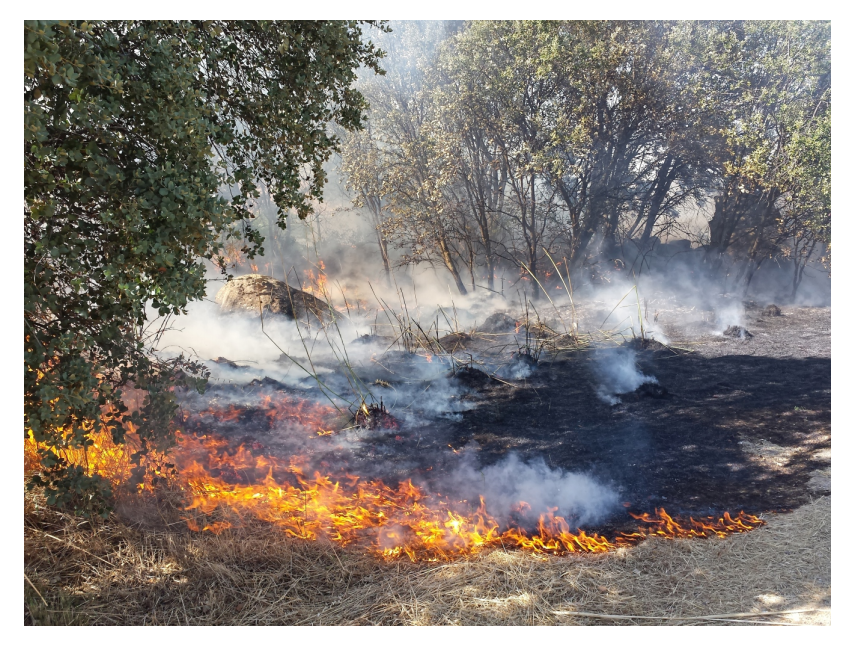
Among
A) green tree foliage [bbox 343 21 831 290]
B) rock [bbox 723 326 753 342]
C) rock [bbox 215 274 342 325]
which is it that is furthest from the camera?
rock [bbox 215 274 342 325]

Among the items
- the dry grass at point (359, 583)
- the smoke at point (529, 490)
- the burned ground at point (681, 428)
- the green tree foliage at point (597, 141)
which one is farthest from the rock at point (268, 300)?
the dry grass at point (359, 583)

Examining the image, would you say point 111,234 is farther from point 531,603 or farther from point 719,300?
point 719,300

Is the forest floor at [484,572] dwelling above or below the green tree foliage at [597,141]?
below

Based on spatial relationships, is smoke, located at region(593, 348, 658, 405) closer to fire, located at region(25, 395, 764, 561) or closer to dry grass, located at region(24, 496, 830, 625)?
fire, located at region(25, 395, 764, 561)

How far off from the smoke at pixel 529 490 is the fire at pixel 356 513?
0.06 meters

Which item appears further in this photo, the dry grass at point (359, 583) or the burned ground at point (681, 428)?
the burned ground at point (681, 428)

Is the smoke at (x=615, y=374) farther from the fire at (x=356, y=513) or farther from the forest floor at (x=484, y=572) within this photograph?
the fire at (x=356, y=513)

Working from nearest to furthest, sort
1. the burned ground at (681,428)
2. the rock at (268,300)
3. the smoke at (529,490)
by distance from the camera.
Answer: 1. the smoke at (529,490)
2. the burned ground at (681,428)
3. the rock at (268,300)

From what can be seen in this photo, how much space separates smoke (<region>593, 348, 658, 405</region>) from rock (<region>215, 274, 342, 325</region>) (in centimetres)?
284

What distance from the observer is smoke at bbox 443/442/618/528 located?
362 cm

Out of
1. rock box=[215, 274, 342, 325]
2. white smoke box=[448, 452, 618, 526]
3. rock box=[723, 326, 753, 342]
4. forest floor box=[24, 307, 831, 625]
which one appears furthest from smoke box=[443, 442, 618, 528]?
rock box=[723, 326, 753, 342]

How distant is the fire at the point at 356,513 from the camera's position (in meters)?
3.24

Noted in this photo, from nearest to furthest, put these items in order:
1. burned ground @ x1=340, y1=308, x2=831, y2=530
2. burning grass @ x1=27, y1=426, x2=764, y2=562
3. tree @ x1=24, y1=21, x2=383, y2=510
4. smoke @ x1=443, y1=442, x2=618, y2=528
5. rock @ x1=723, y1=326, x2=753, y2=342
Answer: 1. tree @ x1=24, y1=21, x2=383, y2=510
2. burning grass @ x1=27, y1=426, x2=764, y2=562
3. smoke @ x1=443, y1=442, x2=618, y2=528
4. burned ground @ x1=340, y1=308, x2=831, y2=530
5. rock @ x1=723, y1=326, x2=753, y2=342
